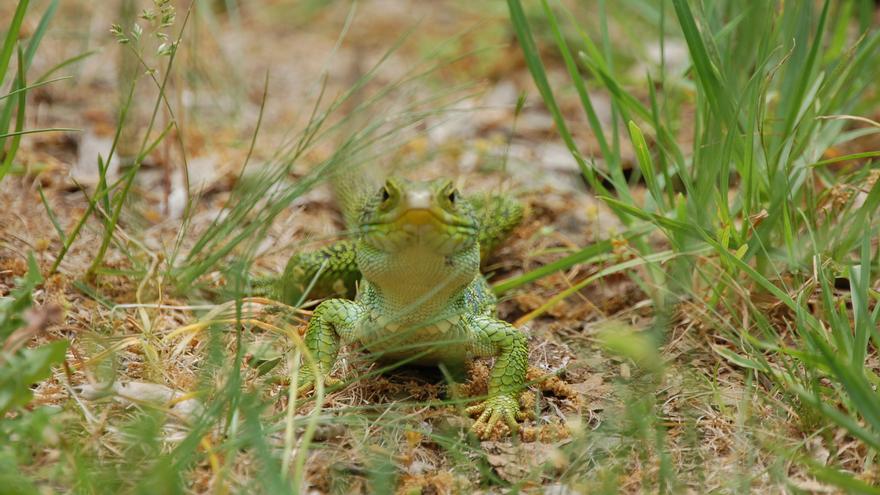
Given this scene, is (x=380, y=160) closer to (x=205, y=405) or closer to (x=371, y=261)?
(x=371, y=261)

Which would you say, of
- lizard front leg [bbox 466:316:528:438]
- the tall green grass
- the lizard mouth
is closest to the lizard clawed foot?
A: lizard front leg [bbox 466:316:528:438]

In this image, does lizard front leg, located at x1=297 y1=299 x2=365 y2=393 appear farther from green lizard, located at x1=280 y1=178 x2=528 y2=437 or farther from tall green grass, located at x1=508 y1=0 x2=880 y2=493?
tall green grass, located at x1=508 y1=0 x2=880 y2=493

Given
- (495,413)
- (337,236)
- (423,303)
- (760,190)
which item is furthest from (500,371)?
(337,236)

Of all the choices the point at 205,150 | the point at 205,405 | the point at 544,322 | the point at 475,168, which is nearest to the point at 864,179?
the point at 544,322

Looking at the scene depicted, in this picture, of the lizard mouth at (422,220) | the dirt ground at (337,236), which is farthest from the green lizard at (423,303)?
the dirt ground at (337,236)

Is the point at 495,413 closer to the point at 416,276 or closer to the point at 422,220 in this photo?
the point at 416,276

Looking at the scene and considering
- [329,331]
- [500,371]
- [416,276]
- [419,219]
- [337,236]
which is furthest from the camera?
[337,236]
